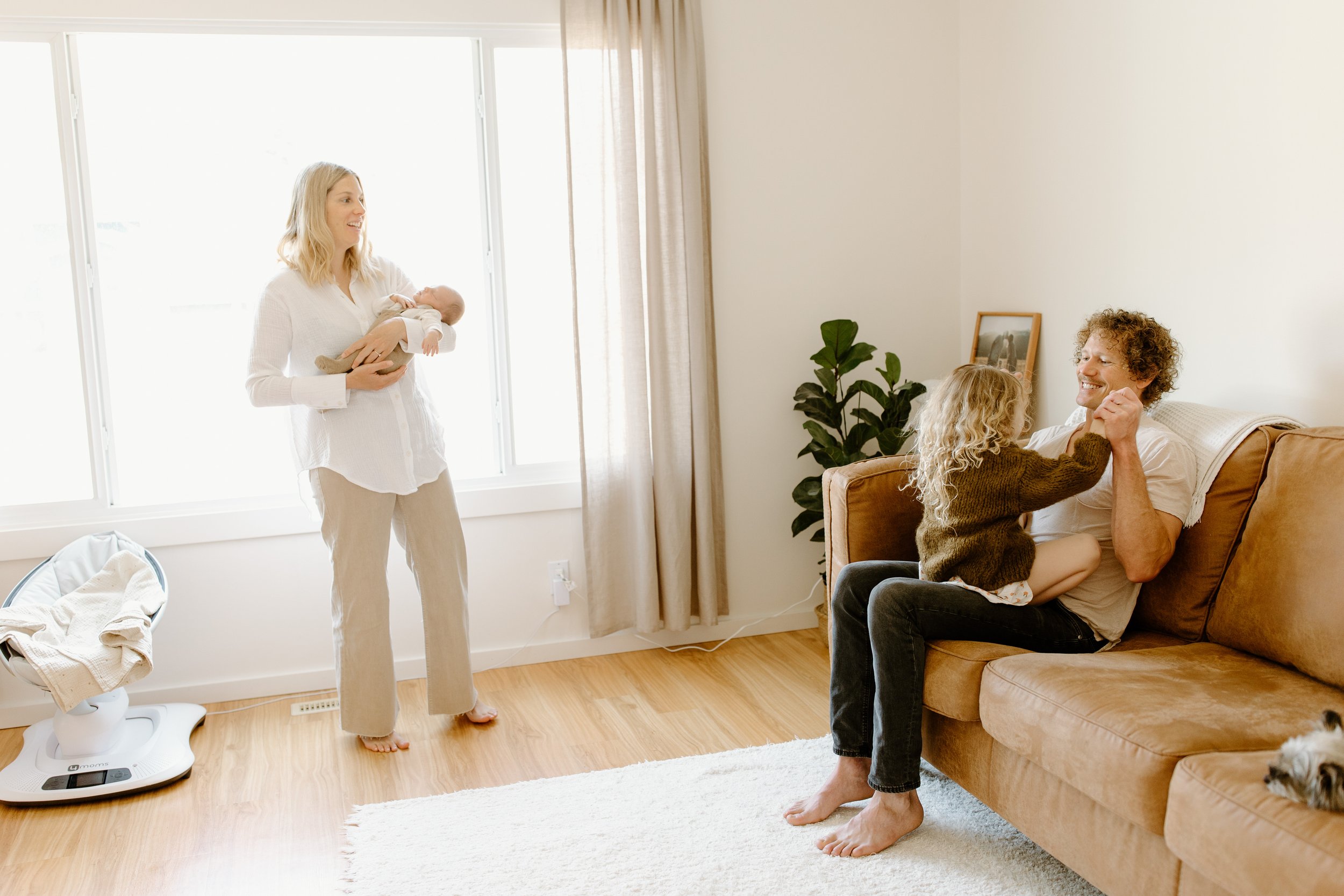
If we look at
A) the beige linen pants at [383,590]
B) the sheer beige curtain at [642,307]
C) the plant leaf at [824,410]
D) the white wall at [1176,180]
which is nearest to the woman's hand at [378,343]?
the beige linen pants at [383,590]

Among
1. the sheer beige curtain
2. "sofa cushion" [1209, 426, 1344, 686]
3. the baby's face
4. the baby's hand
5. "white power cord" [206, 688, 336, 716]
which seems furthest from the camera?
the sheer beige curtain

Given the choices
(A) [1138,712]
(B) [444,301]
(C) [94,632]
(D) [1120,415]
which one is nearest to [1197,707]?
(A) [1138,712]

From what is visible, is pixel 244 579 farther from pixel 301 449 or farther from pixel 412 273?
pixel 412 273

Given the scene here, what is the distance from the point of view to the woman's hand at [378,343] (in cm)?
266

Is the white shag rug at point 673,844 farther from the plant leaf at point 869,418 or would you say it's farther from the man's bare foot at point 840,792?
the plant leaf at point 869,418

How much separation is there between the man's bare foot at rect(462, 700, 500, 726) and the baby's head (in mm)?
1123

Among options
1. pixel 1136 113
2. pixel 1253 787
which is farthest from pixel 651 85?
pixel 1253 787

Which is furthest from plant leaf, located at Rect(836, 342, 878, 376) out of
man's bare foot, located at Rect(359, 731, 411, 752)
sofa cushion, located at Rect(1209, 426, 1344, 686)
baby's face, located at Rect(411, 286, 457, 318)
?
man's bare foot, located at Rect(359, 731, 411, 752)

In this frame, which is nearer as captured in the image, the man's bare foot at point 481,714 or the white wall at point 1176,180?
the white wall at point 1176,180

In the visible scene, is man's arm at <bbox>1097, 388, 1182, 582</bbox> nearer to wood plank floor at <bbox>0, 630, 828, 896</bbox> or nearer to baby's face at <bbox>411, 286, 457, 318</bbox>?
wood plank floor at <bbox>0, 630, 828, 896</bbox>

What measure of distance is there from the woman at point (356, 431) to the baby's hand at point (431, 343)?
0.02m

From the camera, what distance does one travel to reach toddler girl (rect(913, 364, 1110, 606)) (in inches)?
81.2

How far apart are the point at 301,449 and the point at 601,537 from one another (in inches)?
41.5

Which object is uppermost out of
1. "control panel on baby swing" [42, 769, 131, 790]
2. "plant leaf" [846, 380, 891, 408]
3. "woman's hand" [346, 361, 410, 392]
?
"woman's hand" [346, 361, 410, 392]
